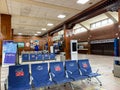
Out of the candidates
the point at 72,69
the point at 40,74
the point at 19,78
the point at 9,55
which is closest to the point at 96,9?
the point at 72,69

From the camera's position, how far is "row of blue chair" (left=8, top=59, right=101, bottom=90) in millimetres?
3379

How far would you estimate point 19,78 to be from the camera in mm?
3467

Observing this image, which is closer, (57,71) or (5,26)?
(57,71)

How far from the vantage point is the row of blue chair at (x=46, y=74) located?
11.1 feet

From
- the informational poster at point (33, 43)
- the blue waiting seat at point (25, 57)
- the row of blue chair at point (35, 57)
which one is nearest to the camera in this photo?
the blue waiting seat at point (25, 57)

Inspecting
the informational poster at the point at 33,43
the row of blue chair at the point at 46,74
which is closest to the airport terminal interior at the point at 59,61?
the row of blue chair at the point at 46,74

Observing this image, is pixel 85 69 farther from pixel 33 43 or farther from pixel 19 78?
pixel 33 43

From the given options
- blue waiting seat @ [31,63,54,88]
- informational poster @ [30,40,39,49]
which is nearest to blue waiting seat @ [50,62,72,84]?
blue waiting seat @ [31,63,54,88]

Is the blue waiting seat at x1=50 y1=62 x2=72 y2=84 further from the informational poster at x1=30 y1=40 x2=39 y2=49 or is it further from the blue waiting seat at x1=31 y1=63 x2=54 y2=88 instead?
the informational poster at x1=30 y1=40 x2=39 y2=49

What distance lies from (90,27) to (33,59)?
11608mm

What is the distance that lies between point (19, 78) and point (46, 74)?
0.83 metres

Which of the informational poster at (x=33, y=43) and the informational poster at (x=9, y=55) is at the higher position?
the informational poster at (x=33, y=43)

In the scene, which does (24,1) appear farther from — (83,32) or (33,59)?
(83,32)

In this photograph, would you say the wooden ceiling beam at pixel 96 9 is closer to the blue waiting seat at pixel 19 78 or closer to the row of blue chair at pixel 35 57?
the row of blue chair at pixel 35 57
